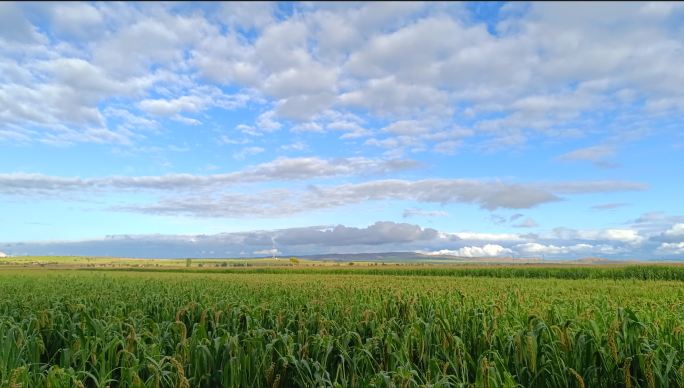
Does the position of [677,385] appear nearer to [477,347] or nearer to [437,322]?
[477,347]

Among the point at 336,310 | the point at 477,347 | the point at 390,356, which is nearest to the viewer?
the point at 390,356

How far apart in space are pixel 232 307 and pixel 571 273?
46.2m

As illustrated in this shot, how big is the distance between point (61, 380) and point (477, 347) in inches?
242

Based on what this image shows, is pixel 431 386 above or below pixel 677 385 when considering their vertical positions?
above

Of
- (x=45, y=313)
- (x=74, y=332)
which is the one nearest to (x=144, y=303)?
(x=45, y=313)

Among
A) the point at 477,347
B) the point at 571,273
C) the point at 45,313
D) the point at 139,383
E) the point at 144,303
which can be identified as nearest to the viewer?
the point at 139,383

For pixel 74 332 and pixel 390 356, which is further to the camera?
pixel 74 332

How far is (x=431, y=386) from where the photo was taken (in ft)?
13.2

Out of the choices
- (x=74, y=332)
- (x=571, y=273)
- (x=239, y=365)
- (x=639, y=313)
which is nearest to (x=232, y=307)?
(x=74, y=332)

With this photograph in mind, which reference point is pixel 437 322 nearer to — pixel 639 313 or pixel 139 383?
pixel 139 383

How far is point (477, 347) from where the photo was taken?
6.70 metres

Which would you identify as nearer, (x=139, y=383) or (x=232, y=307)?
(x=139, y=383)

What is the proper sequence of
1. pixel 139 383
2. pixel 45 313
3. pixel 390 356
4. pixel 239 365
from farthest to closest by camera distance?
1. pixel 45 313
2. pixel 390 356
3. pixel 239 365
4. pixel 139 383

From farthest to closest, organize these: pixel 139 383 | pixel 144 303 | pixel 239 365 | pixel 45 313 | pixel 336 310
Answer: pixel 144 303 < pixel 336 310 < pixel 45 313 < pixel 239 365 < pixel 139 383
